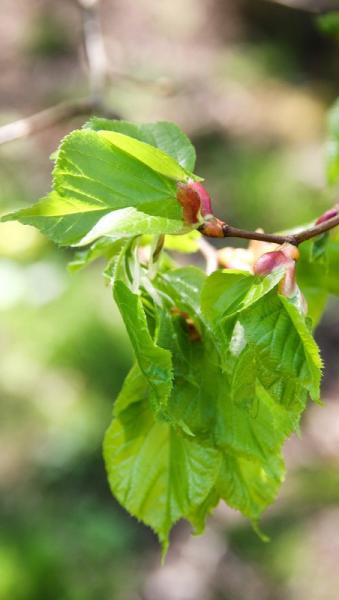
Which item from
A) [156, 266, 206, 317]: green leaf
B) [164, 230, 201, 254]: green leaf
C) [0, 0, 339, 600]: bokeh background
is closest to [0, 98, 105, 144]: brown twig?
[0, 0, 339, 600]: bokeh background

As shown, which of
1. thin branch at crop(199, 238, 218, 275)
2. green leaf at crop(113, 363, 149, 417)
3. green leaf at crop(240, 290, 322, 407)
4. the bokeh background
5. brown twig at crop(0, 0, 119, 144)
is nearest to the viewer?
green leaf at crop(240, 290, 322, 407)

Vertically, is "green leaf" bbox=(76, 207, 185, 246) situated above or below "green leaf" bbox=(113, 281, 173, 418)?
above

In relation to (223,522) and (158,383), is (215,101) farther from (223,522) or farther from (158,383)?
(158,383)

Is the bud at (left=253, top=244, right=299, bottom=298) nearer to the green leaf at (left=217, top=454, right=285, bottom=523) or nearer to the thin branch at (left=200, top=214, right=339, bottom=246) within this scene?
the thin branch at (left=200, top=214, right=339, bottom=246)

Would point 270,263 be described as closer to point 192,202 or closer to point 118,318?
point 192,202

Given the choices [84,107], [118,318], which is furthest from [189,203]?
[118,318]

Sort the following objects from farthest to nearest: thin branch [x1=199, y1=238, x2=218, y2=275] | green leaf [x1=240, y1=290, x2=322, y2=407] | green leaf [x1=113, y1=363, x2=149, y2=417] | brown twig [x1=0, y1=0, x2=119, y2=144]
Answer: brown twig [x1=0, y1=0, x2=119, y2=144] < thin branch [x1=199, y1=238, x2=218, y2=275] < green leaf [x1=113, y1=363, x2=149, y2=417] < green leaf [x1=240, y1=290, x2=322, y2=407]
